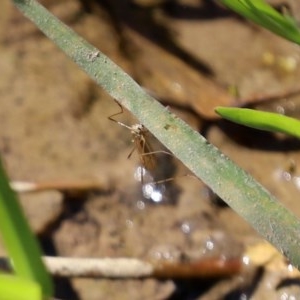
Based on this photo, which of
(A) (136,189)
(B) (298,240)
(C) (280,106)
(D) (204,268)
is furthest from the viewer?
→ (C) (280,106)

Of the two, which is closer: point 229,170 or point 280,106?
point 229,170

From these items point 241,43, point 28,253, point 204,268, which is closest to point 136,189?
point 204,268

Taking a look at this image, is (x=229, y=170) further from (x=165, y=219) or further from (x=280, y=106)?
(x=280, y=106)

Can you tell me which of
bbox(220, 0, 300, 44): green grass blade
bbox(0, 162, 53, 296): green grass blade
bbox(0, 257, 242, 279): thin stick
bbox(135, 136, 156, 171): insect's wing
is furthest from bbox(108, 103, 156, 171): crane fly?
bbox(0, 162, 53, 296): green grass blade

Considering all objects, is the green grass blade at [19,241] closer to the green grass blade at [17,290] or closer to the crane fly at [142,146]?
the green grass blade at [17,290]

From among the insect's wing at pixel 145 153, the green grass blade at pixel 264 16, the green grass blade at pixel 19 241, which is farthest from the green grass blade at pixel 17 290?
the insect's wing at pixel 145 153

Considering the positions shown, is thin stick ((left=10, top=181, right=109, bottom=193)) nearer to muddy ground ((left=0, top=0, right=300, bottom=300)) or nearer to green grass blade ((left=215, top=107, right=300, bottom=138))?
muddy ground ((left=0, top=0, right=300, bottom=300))

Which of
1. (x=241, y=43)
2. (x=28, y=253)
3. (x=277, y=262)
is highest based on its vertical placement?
(x=28, y=253)

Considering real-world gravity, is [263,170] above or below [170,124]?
below
